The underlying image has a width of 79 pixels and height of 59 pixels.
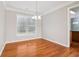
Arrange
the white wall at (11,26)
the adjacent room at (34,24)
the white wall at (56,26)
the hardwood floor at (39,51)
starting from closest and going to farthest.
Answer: the hardwood floor at (39,51) → the adjacent room at (34,24) → the white wall at (56,26) → the white wall at (11,26)

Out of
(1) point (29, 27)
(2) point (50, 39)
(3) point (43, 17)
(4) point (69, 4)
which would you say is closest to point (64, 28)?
(4) point (69, 4)

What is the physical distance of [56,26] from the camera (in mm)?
4766

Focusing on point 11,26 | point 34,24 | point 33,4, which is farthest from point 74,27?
point 11,26

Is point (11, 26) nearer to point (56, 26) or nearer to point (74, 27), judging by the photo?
point (56, 26)

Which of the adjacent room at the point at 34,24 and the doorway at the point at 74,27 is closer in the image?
the adjacent room at the point at 34,24

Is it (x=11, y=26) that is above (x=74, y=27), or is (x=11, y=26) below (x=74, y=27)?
above

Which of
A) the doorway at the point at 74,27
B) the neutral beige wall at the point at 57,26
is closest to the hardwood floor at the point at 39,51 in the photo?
the neutral beige wall at the point at 57,26

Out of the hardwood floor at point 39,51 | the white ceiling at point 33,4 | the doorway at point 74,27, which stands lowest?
the hardwood floor at point 39,51

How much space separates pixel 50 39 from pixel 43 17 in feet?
5.70

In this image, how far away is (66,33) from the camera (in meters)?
3.94

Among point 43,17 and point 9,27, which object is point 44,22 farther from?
point 9,27

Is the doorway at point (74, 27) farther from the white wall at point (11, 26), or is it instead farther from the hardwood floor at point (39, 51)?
the white wall at point (11, 26)

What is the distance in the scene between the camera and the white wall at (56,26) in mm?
4055

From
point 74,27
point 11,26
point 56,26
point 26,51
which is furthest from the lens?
point 74,27
